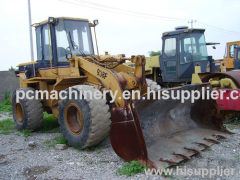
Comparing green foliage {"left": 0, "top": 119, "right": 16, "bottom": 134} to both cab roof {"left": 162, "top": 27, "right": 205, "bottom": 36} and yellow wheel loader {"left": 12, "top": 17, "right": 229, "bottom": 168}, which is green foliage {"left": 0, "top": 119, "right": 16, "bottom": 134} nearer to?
yellow wheel loader {"left": 12, "top": 17, "right": 229, "bottom": 168}

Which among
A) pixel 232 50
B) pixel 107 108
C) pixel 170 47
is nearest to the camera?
pixel 107 108

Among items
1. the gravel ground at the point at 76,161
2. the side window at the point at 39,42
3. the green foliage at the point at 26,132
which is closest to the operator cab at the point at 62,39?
the side window at the point at 39,42

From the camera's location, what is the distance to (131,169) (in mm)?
3848

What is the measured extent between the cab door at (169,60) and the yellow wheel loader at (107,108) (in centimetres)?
438

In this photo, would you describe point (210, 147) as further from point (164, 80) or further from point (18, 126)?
point (164, 80)

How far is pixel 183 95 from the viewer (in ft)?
17.1

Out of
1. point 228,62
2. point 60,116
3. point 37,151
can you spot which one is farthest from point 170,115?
point 228,62

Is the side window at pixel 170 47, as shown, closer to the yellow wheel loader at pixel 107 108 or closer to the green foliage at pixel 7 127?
the yellow wheel loader at pixel 107 108

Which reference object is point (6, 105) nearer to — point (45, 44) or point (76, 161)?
point (45, 44)

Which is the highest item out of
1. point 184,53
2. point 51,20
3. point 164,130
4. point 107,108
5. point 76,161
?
point 51,20

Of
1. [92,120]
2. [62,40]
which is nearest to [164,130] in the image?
[92,120]

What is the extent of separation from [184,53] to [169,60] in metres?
0.67

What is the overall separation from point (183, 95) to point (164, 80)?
583 centimetres

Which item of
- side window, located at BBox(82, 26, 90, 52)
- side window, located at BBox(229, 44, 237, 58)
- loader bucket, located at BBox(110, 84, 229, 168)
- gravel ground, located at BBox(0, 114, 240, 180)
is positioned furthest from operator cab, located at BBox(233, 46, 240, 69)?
side window, located at BBox(82, 26, 90, 52)
